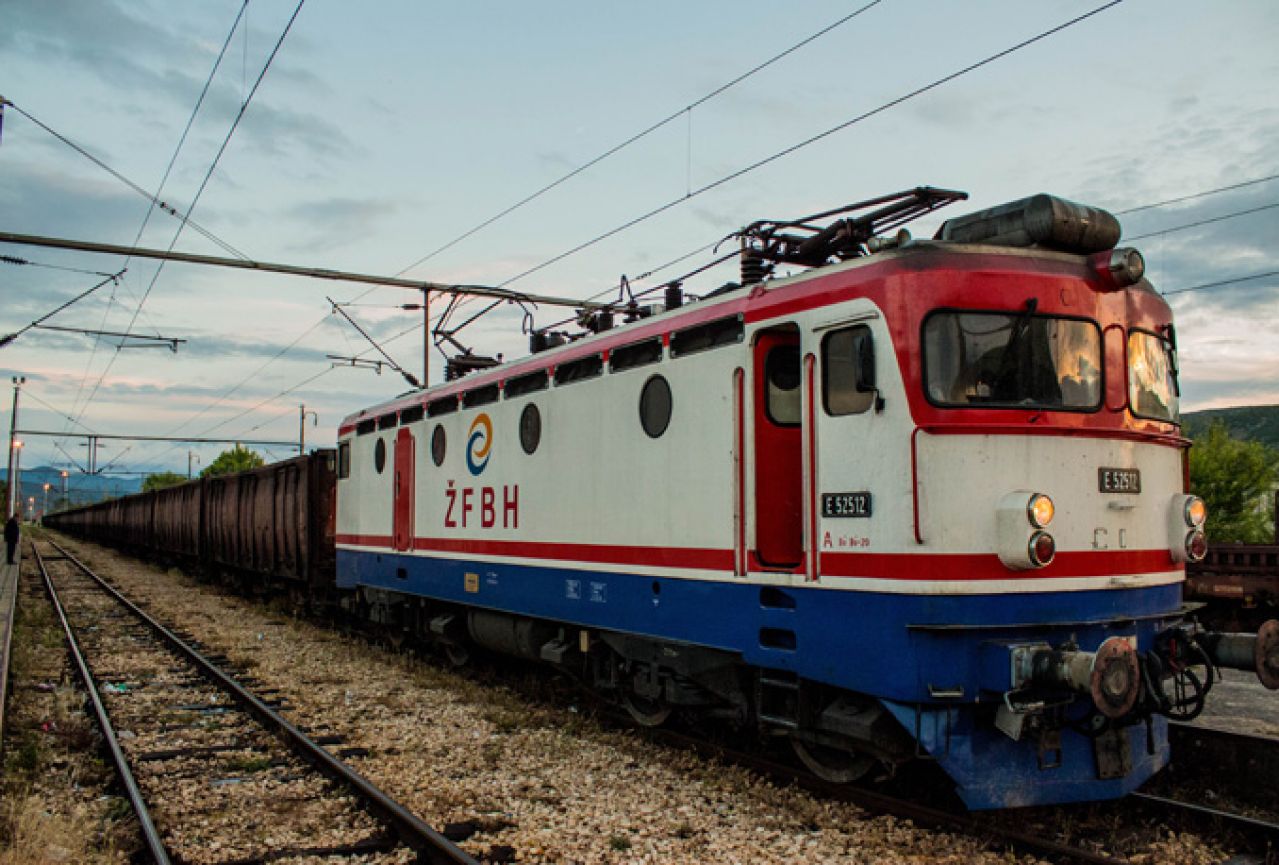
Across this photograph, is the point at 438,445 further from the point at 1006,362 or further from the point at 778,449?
the point at 1006,362

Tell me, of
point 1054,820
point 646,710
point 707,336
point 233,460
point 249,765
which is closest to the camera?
point 1054,820

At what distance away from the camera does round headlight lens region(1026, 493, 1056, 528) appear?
6.05m

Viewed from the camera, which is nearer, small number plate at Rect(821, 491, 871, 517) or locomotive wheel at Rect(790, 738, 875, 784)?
small number plate at Rect(821, 491, 871, 517)

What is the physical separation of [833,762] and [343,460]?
35.5 feet

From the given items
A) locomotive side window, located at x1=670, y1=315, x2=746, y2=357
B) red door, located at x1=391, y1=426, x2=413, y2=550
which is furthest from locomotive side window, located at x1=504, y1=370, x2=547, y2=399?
red door, located at x1=391, y1=426, x2=413, y2=550

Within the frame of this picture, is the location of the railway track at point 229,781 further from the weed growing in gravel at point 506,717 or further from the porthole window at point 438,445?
the porthole window at point 438,445

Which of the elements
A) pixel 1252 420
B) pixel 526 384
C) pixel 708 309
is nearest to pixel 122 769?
pixel 526 384

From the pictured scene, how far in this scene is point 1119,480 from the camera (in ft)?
21.7

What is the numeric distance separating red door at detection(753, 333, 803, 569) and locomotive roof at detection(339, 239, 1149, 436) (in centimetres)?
41

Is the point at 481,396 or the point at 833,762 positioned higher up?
the point at 481,396

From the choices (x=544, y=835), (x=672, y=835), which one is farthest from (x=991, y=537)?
(x=544, y=835)

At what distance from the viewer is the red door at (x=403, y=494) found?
13.3 m

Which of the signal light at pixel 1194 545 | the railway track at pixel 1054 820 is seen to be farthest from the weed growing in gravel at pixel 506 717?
the signal light at pixel 1194 545

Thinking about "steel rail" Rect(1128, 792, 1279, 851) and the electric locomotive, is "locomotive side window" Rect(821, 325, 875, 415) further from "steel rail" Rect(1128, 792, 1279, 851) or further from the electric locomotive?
"steel rail" Rect(1128, 792, 1279, 851)
